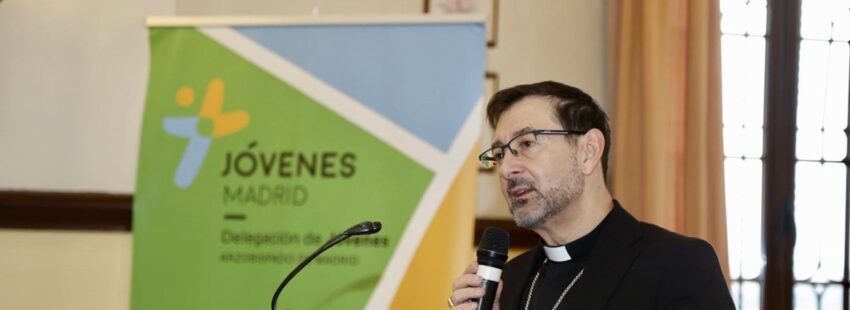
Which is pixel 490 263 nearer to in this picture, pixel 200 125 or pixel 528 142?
pixel 528 142

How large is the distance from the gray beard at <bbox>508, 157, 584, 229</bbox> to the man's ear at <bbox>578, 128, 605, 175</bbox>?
22 mm

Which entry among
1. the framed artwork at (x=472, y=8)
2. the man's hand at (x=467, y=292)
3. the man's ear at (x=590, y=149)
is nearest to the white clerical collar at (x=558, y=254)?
the man's ear at (x=590, y=149)

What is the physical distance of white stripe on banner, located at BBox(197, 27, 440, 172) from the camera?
11.8ft

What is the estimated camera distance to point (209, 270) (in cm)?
367

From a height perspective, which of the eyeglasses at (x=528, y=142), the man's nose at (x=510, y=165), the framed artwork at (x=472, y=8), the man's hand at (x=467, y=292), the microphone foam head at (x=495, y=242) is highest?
the framed artwork at (x=472, y=8)

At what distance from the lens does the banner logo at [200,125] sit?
3730 millimetres

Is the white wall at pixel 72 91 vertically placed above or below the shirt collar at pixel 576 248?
above

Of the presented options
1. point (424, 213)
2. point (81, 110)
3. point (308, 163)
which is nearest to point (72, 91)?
point (81, 110)

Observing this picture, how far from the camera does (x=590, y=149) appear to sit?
2.55 m

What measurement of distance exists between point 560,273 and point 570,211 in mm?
180

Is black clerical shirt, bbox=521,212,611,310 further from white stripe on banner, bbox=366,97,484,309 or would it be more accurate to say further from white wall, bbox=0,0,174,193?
white wall, bbox=0,0,174,193

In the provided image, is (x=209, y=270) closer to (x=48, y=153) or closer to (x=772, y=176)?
(x=48, y=153)

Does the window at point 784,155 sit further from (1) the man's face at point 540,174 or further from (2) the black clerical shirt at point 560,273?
(1) the man's face at point 540,174

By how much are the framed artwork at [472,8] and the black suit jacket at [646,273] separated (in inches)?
78.9
